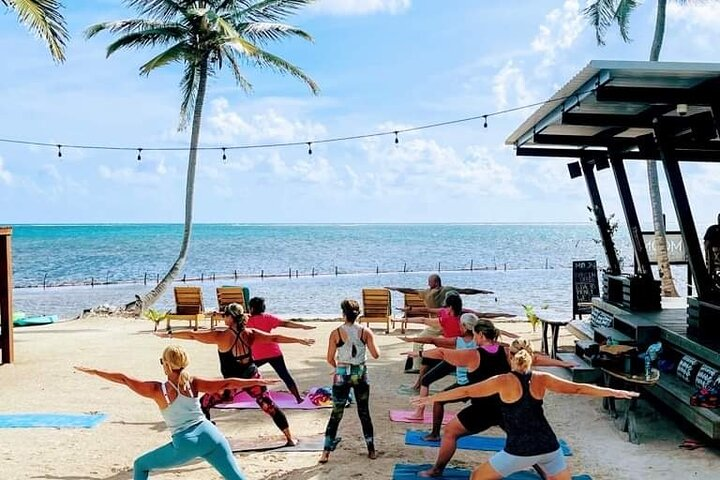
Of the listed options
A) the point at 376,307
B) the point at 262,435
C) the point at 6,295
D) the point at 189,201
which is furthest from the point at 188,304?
the point at 262,435

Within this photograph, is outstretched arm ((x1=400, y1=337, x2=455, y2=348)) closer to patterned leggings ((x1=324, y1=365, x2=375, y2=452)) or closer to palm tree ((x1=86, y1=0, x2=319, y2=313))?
patterned leggings ((x1=324, y1=365, x2=375, y2=452))

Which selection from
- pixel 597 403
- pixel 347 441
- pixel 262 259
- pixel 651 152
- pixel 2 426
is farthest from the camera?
pixel 262 259

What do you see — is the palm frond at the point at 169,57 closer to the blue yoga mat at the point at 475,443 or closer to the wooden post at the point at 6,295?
the wooden post at the point at 6,295

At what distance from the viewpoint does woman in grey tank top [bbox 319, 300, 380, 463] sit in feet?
20.9

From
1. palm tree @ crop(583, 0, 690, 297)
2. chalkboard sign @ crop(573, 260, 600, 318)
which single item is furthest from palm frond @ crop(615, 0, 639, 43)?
chalkboard sign @ crop(573, 260, 600, 318)

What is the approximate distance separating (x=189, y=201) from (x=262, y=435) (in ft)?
45.2

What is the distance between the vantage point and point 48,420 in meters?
8.09

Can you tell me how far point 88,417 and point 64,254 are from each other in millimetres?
76803

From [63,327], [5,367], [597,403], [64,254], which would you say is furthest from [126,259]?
[597,403]

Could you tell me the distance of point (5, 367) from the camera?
11.4 m

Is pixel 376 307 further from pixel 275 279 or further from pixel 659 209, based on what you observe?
pixel 275 279

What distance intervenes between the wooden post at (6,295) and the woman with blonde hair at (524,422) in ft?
30.8

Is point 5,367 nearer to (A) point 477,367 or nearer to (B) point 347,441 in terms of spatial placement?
(B) point 347,441

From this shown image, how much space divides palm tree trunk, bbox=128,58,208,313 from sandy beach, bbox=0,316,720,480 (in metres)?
7.67
